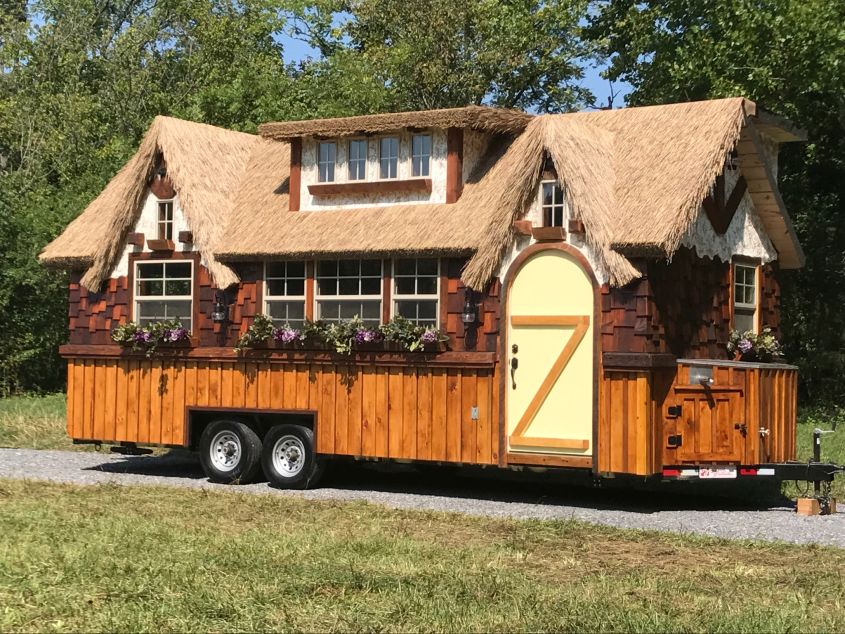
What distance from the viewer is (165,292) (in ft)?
63.8

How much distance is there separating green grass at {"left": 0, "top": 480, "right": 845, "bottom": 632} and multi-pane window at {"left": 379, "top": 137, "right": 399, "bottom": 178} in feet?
17.9

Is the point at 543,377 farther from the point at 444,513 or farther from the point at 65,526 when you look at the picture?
the point at 65,526

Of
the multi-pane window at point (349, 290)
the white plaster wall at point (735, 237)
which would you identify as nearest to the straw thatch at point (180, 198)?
the multi-pane window at point (349, 290)

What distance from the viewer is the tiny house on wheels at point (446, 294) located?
15852 millimetres

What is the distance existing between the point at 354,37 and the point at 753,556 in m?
36.7

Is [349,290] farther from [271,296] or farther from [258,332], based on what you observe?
[258,332]

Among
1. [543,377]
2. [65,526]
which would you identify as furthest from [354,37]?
[65,526]

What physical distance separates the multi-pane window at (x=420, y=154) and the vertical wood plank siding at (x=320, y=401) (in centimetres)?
270

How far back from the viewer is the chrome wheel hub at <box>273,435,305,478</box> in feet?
59.3

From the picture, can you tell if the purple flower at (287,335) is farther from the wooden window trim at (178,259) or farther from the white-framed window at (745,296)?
the white-framed window at (745,296)

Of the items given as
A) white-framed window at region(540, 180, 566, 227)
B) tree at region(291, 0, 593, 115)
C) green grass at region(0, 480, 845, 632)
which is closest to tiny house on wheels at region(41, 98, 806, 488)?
white-framed window at region(540, 180, 566, 227)

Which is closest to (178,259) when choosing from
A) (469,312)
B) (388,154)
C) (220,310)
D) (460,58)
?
(220,310)

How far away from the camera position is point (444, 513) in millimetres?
14719

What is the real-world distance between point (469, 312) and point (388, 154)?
9.28 feet
